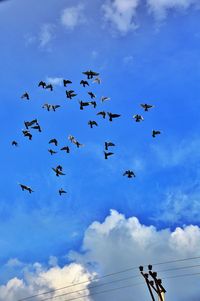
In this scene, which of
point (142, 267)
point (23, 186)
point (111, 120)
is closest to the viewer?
point (142, 267)

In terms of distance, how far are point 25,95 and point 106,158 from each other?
9296 millimetres

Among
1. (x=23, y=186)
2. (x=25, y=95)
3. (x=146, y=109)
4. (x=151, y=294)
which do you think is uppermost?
(x=25, y=95)

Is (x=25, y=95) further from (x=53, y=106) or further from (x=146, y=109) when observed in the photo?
(x=146, y=109)

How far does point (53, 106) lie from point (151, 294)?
67.2ft

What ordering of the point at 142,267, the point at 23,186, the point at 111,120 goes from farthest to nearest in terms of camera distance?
the point at 23,186
the point at 111,120
the point at 142,267

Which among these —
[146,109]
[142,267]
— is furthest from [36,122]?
[142,267]

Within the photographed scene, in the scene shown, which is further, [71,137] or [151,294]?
[71,137]

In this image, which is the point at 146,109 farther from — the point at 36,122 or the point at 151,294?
the point at 151,294

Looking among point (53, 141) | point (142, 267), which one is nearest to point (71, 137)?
point (53, 141)

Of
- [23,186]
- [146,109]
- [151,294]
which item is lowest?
[151,294]

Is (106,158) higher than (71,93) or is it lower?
lower

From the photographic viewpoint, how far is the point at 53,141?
1975 inches

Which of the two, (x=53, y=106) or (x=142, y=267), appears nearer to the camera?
(x=142, y=267)

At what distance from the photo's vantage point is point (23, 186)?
48.4m
